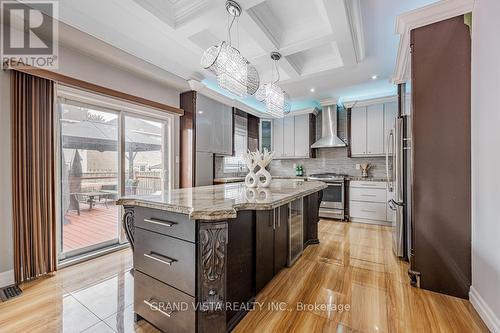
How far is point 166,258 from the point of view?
4.50ft

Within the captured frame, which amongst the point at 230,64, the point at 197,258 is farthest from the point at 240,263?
the point at 230,64

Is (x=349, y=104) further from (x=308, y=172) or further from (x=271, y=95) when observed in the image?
(x=271, y=95)

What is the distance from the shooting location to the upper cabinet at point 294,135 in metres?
5.37

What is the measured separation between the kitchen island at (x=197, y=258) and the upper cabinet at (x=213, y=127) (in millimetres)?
2356

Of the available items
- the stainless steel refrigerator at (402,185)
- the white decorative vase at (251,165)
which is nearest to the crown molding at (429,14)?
the stainless steel refrigerator at (402,185)

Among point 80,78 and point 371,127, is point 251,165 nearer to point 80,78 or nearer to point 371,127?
point 80,78

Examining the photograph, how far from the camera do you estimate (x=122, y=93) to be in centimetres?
290

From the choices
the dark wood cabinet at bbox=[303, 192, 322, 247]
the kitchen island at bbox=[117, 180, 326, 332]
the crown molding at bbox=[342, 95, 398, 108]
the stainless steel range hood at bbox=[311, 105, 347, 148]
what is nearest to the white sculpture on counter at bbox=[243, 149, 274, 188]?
the kitchen island at bbox=[117, 180, 326, 332]

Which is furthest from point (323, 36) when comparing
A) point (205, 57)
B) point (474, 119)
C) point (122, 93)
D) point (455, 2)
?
point (122, 93)

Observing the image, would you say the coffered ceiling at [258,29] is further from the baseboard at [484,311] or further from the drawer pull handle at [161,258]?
the baseboard at [484,311]

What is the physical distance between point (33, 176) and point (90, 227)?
101 cm

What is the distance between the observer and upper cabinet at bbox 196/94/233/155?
3850mm

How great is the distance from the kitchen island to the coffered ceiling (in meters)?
1.86

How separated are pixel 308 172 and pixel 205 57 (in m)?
4.28
